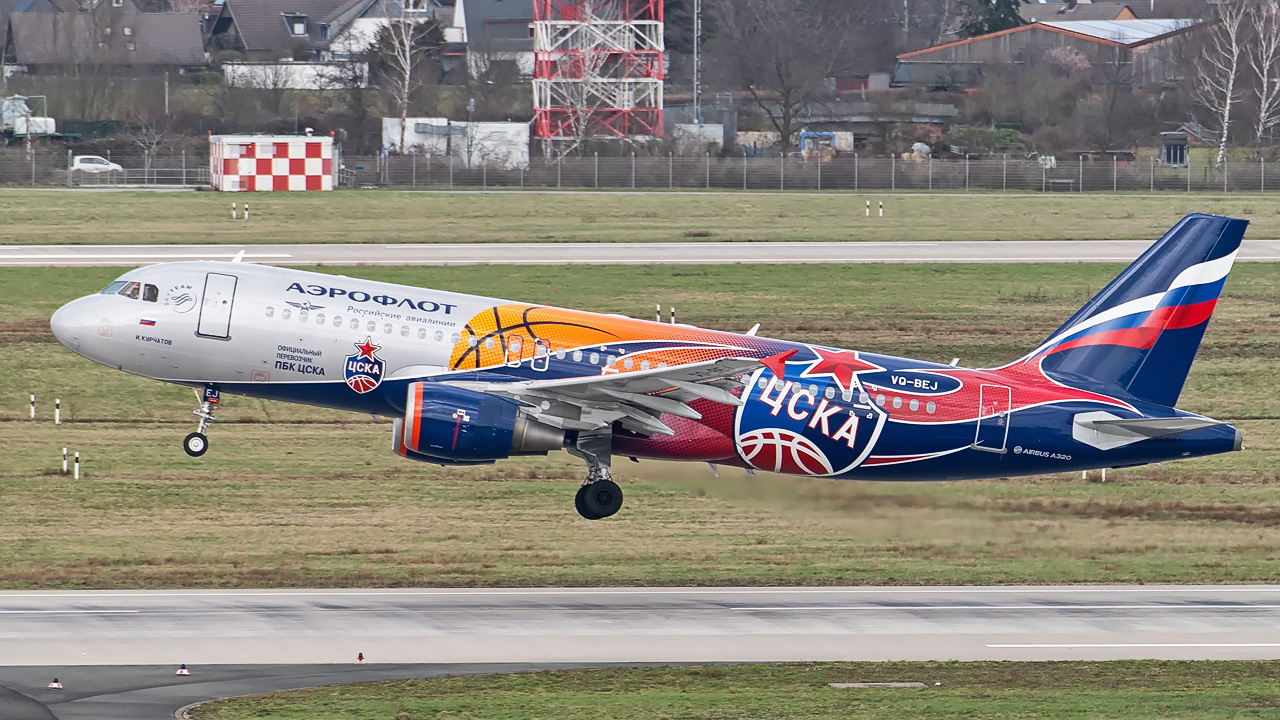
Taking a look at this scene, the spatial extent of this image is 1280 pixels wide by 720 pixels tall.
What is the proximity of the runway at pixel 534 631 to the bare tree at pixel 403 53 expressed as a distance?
91.9 metres

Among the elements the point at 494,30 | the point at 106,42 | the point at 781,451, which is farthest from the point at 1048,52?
the point at 781,451

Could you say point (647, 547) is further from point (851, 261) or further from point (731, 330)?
point (851, 261)

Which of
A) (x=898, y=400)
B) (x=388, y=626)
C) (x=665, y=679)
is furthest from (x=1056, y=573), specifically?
(x=388, y=626)

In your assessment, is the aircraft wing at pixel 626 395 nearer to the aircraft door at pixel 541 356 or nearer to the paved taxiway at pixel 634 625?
the aircraft door at pixel 541 356

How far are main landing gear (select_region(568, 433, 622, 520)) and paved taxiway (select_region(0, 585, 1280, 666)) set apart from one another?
122 inches

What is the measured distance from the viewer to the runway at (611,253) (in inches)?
3169

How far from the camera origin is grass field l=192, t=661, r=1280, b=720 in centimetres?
3378

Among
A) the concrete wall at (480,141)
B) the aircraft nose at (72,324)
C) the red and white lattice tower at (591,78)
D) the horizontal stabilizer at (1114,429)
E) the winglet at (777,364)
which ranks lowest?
the horizontal stabilizer at (1114,429)

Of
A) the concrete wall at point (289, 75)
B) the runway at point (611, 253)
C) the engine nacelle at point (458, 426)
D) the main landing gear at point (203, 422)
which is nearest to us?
the engine nacelle at point (458, 426)

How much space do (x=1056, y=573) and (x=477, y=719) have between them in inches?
839

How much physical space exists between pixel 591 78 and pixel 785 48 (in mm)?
29890

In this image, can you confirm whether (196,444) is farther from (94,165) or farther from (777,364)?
(94,165)

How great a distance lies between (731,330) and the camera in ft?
238

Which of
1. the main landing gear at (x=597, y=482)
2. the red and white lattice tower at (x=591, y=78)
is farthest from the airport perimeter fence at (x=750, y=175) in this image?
the main landing gear at (x=597, y=482)
